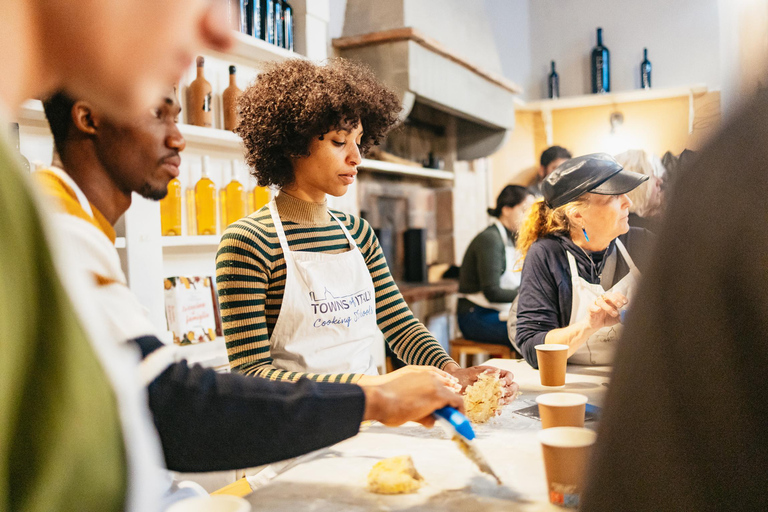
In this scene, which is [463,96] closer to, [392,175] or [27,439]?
[392,175]

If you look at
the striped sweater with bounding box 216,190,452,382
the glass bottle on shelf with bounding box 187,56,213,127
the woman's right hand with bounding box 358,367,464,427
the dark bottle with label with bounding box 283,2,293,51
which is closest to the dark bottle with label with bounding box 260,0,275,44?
the dark bottle with label with bounding box 283,2,293,51

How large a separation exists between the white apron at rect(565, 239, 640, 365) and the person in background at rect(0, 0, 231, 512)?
1.43 metres

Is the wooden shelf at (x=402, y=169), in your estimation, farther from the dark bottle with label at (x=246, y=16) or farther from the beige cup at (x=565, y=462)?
the beige cup at (x=565, y=462)

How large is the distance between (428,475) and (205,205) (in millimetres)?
1812

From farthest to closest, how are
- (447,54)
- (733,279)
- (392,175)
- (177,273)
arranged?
(392,175), (447,54), (177,273), (733,279)

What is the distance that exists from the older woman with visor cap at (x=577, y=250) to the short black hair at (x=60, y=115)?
1320mm

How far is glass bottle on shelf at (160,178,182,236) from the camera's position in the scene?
7.52 ft

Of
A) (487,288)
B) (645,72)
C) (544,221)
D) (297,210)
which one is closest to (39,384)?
(297,210)

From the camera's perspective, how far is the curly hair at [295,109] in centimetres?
155

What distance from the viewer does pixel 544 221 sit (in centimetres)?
197

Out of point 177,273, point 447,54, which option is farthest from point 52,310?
point 447,54

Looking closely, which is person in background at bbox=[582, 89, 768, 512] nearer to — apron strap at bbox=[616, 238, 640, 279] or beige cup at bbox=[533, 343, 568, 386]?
beige cup at bbox=[533, 343, 568, 386]

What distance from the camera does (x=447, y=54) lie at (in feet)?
12.1

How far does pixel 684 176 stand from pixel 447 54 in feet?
11.9
